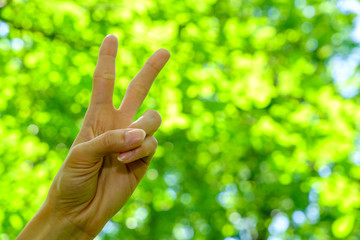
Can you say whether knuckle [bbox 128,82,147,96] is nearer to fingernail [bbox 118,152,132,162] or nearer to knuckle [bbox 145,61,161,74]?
knuckle [bbox 145,61,161,74]

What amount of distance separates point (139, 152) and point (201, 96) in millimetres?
3456

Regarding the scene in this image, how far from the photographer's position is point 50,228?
1664 mm

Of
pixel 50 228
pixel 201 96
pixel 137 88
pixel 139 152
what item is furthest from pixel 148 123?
pixel 201 96

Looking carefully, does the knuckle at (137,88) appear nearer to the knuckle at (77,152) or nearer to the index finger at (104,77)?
the index finger at (104,77)

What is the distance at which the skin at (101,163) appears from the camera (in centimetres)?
159

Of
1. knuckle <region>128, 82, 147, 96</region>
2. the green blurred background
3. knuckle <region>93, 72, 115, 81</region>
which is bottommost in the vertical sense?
the green blurred background

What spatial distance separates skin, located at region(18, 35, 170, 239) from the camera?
1.59m

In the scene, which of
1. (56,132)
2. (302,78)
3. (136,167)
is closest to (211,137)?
(302,78)

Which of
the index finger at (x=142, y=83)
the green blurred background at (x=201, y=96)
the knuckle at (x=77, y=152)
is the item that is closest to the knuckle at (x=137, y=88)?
the index finger at (x=142, y=83)

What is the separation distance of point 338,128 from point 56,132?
Result: 12.0ft

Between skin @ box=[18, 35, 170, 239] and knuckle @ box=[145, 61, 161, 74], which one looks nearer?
skin @ box=[18, 35, 170, 239]

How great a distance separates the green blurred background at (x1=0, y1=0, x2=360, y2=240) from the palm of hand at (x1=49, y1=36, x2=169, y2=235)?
9.97ft

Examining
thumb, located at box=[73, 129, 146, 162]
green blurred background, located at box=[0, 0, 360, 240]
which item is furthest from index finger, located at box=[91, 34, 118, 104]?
green blurred background, located at box=[0, 0, 360, 240]

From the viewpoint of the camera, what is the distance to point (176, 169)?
607 centimetres
